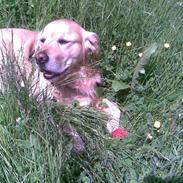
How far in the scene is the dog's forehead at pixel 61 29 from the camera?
3693 mm

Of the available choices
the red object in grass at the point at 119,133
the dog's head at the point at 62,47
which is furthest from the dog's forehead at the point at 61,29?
the red object in grass at the point at 119,133

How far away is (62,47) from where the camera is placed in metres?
3.68

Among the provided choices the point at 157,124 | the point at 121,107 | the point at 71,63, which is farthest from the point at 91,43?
the point at 157,124

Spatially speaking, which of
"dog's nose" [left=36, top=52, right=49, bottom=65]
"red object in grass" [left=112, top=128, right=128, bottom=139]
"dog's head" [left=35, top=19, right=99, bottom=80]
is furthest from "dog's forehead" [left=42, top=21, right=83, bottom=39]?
"red object in grass" [left=112, top=128, right=128, bottom=139]

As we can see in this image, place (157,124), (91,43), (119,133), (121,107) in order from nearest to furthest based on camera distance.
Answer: (119,133) → (157,124) → (121,107) → (91,43)

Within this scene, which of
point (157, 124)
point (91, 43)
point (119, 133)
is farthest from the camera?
point (91, 43)

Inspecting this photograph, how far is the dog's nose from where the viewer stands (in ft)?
11.5

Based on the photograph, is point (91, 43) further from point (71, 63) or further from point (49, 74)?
point (49, 74)

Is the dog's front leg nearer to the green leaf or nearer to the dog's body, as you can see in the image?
the dog's body

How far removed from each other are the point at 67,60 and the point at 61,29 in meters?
0.23

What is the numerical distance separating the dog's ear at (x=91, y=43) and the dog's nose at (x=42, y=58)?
1.41 feet

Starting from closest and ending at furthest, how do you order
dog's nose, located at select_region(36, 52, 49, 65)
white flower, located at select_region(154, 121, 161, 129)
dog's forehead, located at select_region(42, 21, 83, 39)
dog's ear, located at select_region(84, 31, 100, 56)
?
white flower, located at select_region(154, 121, 161, 129)
dog's nose, located at select_region(36, 52, 49, 65)
dog's forehead, located at select_region(42, 21, 83, 39)
dog's ear, located at select_region(84, 31, 100, 56)

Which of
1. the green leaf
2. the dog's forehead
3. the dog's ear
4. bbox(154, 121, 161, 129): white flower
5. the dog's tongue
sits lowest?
bbox(154, 121, 161, 129): white flower

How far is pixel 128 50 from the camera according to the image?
3994 mm
